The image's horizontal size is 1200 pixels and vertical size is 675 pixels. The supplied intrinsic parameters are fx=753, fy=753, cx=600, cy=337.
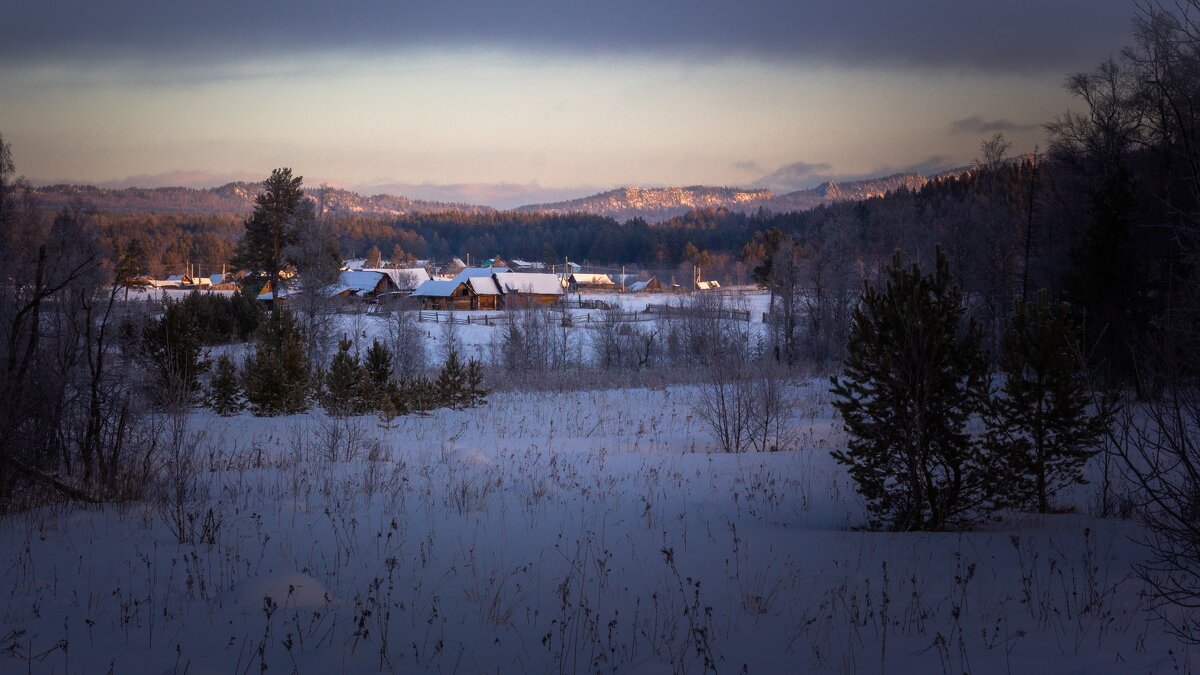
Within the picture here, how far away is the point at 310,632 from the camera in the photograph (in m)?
5.11

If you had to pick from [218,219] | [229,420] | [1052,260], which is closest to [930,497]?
[229,420]

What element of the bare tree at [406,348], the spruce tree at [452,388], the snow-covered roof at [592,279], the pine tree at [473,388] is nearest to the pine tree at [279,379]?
the spruce tree at [452,388]

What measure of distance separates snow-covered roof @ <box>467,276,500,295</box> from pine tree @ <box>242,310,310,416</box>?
59.7 metres

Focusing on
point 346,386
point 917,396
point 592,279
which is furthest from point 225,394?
point 592,279

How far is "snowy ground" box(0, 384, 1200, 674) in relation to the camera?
4.84 metres

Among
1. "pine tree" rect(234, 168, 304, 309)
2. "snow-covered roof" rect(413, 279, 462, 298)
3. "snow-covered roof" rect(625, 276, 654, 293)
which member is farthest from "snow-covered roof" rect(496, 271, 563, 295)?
"pine tree" rect(234, 168, 304, 309)

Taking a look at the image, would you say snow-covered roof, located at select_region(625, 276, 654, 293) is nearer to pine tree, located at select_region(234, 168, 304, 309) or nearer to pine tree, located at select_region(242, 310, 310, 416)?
pine tree, located at select_region(234, 168, 304, 309)

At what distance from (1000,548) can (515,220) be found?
185717 mm

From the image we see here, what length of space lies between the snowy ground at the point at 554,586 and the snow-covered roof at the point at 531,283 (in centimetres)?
7257

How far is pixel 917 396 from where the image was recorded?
25.9ft

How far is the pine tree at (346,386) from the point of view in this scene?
1950 centimetres

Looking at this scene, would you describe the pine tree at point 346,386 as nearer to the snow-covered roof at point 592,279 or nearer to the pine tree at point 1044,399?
the pine tree at point 1044,399

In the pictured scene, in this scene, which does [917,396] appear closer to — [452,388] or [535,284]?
[452,388]

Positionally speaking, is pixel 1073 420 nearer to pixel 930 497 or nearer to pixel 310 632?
pixel 930 497
